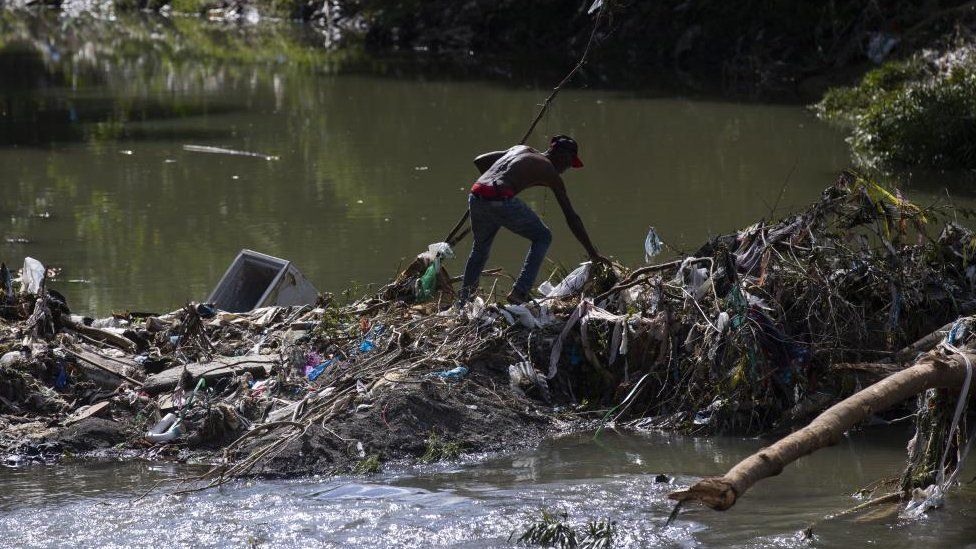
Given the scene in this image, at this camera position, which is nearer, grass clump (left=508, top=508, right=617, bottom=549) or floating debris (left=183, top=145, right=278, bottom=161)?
grass clump (left=508, top=508, right=617, bottom=549)

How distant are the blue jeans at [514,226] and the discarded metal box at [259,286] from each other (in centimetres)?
140

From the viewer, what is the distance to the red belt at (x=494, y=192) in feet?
26.0

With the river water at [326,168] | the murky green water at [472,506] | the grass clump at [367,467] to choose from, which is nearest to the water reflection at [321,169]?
the river water at [326,168]

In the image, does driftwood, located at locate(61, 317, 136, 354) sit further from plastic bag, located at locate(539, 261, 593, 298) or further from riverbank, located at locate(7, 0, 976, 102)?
riverbank, located at locate(7, 0, 976, 102)

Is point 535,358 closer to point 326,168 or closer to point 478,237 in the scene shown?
point 478,237

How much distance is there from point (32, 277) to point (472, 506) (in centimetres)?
415

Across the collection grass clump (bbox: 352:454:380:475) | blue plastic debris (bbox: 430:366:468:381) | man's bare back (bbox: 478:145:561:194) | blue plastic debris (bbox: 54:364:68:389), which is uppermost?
man's bare back (bbox: 478:145:561:194)

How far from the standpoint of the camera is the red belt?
793cm

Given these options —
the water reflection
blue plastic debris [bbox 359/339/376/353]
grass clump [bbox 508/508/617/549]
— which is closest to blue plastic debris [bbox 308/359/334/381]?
blue plastic debris [bbox 359/339/376/353]

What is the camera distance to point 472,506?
20.2 feet

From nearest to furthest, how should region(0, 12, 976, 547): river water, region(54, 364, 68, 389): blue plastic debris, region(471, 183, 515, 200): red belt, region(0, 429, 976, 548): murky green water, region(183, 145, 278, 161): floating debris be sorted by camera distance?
region(0, 429, 976, 548): murky green water, region(0, 12, 976, 547): river water, region(54, 364, 68, 389): blue plastic debris, region(471, 183, 515, 200): red belt, region(183, 145, 278, 161): floating debris

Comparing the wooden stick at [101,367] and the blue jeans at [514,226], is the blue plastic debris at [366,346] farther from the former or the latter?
the wooden stick at [101,367]

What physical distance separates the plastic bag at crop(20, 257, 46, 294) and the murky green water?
7.33ft

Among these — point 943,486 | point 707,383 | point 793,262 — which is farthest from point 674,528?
point 793,262
